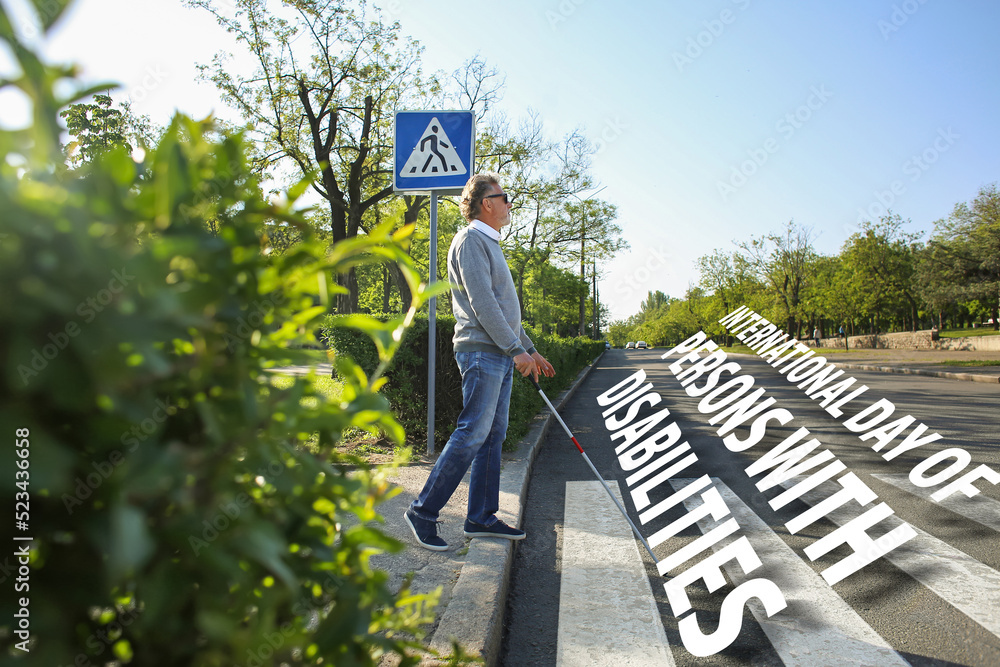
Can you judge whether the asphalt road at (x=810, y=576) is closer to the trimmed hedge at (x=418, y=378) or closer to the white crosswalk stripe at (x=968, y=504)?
the white crosswalk stripe at (x=968, y=504)

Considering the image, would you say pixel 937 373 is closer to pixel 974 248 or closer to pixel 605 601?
pixel 605 601

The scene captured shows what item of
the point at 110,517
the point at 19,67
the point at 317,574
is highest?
the point at 19,67

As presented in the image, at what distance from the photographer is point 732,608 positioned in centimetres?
290

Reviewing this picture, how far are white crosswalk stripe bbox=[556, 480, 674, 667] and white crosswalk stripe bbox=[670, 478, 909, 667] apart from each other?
0.49 m

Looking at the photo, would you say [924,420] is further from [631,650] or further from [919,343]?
[919,343]

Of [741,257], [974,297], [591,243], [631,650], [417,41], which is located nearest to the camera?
[631,650]

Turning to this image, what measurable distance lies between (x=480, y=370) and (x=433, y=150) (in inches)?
121

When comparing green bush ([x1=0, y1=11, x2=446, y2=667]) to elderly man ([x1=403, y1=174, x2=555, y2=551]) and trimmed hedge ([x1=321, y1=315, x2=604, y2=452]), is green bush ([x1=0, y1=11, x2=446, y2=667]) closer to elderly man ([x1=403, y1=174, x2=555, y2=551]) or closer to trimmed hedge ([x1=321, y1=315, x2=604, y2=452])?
elderly man ([x1=403, y1=174, x2=555, y2=551])

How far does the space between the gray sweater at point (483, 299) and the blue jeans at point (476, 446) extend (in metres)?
0.11

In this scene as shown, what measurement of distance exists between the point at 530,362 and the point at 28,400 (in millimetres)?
2971

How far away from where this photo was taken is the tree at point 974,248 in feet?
122

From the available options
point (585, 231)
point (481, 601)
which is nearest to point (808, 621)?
point (481, 601)

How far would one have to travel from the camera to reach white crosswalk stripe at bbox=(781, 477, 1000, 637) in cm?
287

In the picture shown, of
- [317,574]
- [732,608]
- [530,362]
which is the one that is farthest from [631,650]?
[317,574]
